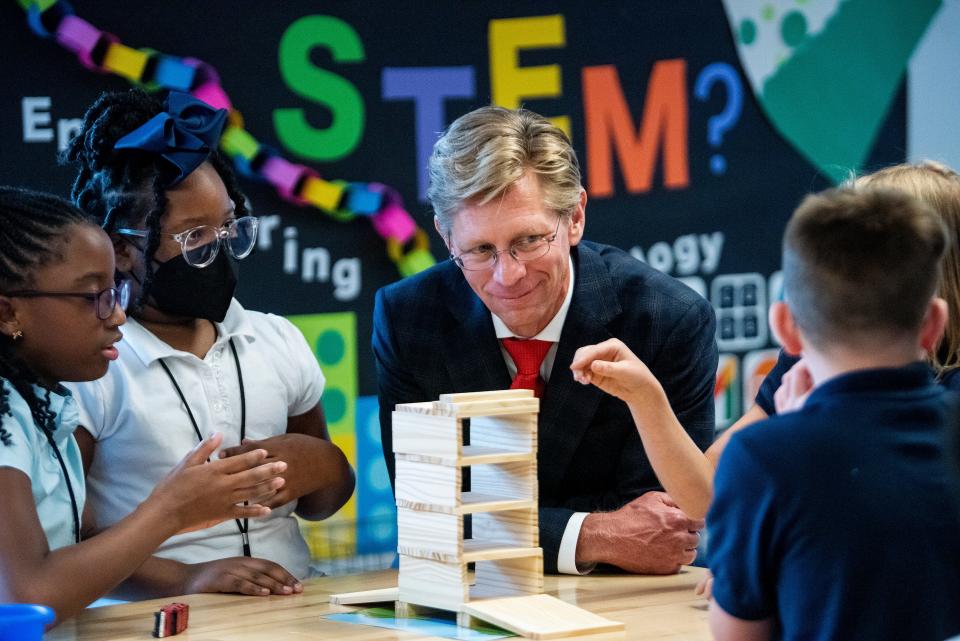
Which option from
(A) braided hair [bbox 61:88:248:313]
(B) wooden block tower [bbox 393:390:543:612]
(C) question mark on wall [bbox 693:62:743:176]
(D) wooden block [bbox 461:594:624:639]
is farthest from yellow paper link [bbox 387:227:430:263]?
(D) wooden block [bbox 461:594:624:639]

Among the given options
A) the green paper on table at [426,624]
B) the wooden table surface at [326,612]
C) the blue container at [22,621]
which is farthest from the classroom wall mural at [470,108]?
the blue container at [22,621]

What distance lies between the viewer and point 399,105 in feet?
13.3

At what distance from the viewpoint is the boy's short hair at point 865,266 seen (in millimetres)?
1483

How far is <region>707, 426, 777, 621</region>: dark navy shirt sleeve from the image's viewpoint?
1476 millimetres

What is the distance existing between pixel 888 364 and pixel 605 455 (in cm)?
126

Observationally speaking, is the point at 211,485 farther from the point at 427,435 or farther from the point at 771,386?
the point at 771,386

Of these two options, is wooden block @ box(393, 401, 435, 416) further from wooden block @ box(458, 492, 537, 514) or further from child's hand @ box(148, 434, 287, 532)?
child's hand @ box(148, 434, 287, 532)

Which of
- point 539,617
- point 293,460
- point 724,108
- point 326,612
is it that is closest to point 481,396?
point 539,617

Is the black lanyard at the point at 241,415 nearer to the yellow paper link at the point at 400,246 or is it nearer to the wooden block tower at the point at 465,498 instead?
the wooden block tower at the point at 465,498

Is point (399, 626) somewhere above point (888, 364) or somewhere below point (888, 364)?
below

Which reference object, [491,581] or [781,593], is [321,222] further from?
[781,593]

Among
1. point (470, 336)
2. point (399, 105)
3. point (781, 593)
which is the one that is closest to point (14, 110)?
point (399, 105)

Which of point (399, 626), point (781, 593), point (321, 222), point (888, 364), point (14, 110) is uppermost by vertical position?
point (14, 110)

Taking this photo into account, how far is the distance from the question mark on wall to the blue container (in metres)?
3.47
